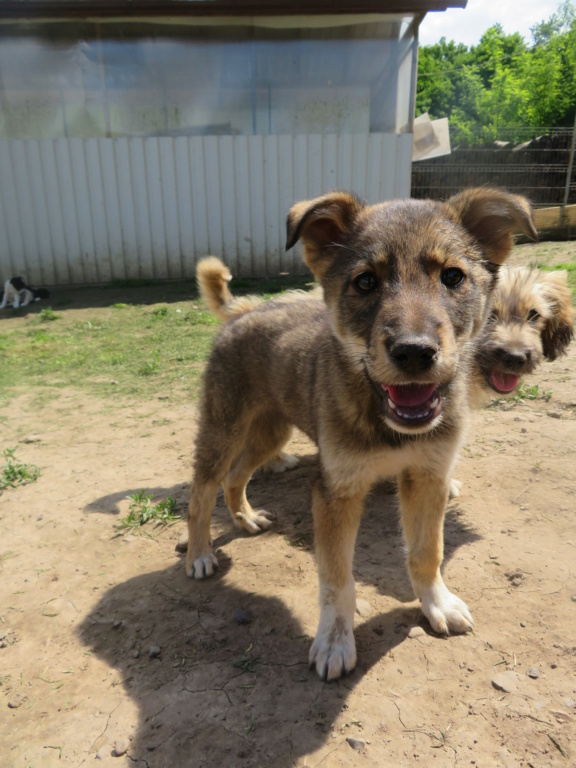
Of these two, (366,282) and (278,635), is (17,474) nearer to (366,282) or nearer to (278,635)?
(278,635)

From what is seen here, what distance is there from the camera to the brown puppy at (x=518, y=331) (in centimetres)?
398

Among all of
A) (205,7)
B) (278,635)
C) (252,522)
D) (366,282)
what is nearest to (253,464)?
(252,522)

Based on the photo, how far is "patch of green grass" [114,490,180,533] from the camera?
13.8 feet

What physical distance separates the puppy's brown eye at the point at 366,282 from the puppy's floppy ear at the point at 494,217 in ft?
2.18

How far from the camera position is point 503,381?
408 cm

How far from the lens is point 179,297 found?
1117 centimetres

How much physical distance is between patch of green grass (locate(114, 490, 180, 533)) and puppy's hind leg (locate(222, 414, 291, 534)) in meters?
0.49

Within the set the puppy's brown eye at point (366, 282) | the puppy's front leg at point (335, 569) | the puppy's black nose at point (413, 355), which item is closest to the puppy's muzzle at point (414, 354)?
the puppy's black nose at point (413, 355)

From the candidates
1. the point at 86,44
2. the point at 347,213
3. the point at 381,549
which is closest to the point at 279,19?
the point at 86,44

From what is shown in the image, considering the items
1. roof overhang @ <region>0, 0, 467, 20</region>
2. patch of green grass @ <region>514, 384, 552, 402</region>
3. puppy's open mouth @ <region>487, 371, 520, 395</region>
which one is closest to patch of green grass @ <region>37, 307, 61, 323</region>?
Answer: roof overhang @ <region>0, 0, 467, 20</region>

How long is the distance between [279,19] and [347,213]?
34.4 ft

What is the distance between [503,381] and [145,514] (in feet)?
8.99

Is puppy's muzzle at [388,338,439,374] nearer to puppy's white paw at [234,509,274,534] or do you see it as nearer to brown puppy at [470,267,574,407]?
brown puppy at [470,267,574,407]

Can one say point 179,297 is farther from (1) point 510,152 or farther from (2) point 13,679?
(1) point 510,152
